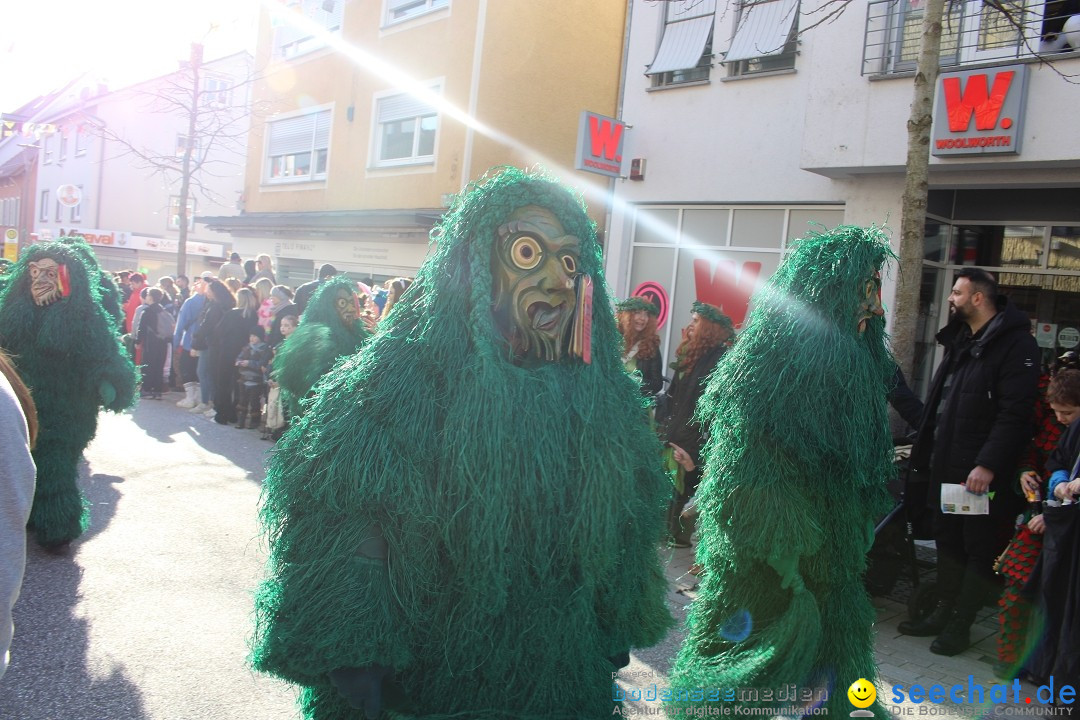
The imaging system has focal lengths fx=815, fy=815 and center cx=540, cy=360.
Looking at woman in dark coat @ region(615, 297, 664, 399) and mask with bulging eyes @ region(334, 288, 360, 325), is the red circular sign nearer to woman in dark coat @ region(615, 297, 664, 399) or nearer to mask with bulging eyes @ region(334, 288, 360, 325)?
woman in dark coat @ region(615, 297, 664, 399)

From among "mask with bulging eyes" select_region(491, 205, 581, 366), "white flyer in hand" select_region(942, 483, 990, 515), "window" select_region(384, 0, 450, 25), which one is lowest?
"white flyer in hand" select_region(942, 483, 990, 515)

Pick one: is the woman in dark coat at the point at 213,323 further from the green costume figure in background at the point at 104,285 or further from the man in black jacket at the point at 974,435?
the man in black jacket at the point at 974,435

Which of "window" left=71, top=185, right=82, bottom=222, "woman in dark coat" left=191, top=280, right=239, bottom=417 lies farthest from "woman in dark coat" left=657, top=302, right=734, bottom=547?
"window" left=71, top=185, right=82, bottom=222

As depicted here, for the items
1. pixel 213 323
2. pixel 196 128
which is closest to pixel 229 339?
pixel 213 323

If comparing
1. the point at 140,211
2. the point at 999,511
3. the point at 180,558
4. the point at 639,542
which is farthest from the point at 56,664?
the point at 140,211

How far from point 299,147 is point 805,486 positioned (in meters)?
19.1

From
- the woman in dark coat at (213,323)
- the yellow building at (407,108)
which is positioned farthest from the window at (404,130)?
the woman in dark coat at (213,323)

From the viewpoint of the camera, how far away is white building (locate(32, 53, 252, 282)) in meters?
30.0

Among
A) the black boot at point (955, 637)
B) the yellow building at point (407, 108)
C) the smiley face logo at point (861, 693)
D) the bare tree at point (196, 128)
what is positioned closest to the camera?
the smiley face logo at point (861, 693)

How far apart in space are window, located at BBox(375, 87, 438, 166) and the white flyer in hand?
42.9 ft

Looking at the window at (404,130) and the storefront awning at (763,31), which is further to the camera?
the window at (404,130)

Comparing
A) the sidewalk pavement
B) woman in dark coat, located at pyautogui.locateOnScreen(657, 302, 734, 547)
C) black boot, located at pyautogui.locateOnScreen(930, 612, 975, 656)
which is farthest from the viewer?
woman in dark coat, located at pyautogui.locateOnScreen(657, 302, 734, 547)

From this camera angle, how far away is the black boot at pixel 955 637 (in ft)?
15.3

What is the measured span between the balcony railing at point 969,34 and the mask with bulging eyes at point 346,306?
609cm
